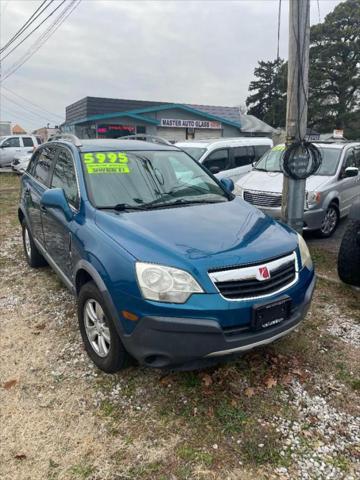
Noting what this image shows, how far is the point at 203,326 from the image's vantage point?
7.73 ft

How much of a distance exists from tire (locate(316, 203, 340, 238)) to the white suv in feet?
53.5

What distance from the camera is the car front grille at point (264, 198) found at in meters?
6.57

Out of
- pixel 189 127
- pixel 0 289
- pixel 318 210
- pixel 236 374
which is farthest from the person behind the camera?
pixel 189 127

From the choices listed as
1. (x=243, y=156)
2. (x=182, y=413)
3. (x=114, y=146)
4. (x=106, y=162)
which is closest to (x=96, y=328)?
(x=182, y=413)

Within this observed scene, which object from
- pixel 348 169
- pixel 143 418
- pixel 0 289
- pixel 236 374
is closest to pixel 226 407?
pixel 236 374

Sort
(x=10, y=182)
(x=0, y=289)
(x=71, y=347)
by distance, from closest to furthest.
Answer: (x=71, y=347) → (x=0, y=289) → (x=10, y=182)

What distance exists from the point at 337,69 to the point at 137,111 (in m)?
18.7

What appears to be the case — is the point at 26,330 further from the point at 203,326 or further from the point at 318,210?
the point at 318,210

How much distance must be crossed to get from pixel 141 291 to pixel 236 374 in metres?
1.12

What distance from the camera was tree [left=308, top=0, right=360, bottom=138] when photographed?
104 ft

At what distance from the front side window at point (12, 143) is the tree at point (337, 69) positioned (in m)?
23.6

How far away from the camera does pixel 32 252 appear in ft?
16.8

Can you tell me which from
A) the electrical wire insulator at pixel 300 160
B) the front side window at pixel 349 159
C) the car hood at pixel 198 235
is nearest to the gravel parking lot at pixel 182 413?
the car hood at pixel 198 235

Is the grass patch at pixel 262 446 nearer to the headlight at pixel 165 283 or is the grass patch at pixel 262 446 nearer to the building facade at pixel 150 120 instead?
the headlight at pixel 165 283
